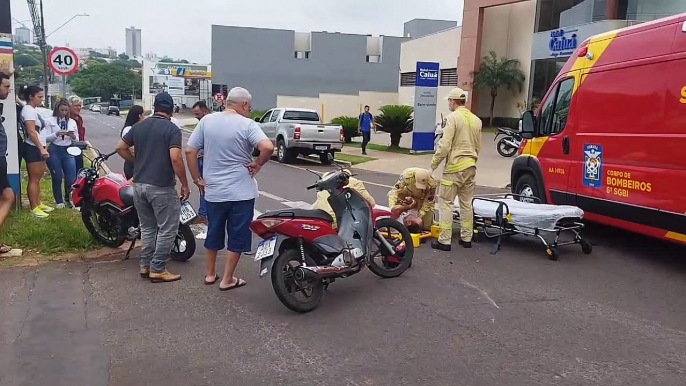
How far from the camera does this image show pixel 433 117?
21.9 m

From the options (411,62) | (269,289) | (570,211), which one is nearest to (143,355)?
(269,289)

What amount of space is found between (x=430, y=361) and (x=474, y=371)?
0.31m

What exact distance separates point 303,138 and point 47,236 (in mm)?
12043

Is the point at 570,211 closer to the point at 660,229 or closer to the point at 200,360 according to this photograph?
the point at 660,229

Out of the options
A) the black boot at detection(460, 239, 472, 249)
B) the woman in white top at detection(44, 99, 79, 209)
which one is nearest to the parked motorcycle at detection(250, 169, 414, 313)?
the black boot at detection(460, 239, 472, 249)

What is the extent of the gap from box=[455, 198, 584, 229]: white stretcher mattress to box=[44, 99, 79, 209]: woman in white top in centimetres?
579

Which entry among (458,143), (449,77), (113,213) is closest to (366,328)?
(458,143)

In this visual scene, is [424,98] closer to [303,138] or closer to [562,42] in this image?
[303,138]

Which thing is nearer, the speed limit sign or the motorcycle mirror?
the motorcycle mirror

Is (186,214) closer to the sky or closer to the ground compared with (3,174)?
closer to the ground

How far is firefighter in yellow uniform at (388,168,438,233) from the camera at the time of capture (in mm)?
7371

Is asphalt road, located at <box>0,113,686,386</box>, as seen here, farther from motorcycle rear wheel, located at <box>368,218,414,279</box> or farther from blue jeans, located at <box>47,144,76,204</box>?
blue jeans, located at <box>47,144,76,204</box>

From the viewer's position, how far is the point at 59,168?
8.75 metres

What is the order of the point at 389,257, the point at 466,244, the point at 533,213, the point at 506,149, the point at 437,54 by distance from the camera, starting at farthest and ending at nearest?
1. the point at 437,54
2. the point at 506,149
3. the point at 466,244
4. the point at 533,213
5. the point at 389,257
